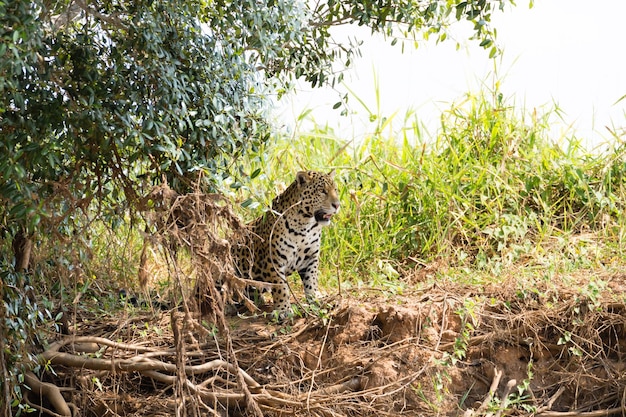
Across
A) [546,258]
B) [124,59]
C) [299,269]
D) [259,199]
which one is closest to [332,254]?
[299,269]

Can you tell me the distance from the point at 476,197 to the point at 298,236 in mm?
2480

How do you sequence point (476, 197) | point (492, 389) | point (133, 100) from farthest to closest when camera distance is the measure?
point (476, 197), point (492, 389), point (133, 100)

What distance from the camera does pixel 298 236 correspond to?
7.11 metres

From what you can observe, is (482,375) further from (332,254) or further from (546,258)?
(332,254)

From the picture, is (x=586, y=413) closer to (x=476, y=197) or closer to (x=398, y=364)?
(x=398, y=364)

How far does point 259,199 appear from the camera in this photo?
552cm

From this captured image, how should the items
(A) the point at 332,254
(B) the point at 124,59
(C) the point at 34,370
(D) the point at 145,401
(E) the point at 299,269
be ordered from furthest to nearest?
(A) the point at 332,254 < (E) the point at 299,269 < (D) the point at 145,401 < (C) the point at 34,370 < (B) the point at 124,59

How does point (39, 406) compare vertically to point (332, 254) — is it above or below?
below

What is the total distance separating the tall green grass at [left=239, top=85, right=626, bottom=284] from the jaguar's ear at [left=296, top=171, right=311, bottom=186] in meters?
0.82

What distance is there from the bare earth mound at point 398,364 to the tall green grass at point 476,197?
143 centimetres

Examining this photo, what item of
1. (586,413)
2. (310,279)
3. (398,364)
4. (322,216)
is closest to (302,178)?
(322,216)

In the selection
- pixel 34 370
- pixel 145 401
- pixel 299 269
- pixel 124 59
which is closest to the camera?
pixel 124 59

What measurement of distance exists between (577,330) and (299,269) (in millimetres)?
2223

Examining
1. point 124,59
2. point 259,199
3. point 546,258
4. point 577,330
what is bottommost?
point 577,330
